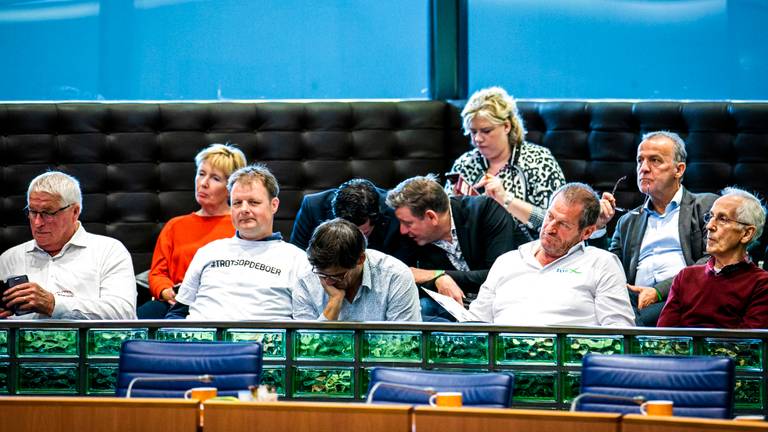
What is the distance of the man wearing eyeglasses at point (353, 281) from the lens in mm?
4613

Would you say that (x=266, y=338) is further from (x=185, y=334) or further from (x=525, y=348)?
(x=525, y=348)

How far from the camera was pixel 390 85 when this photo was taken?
23.4 ft

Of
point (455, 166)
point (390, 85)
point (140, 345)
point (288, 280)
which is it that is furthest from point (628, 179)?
point (140, 345)

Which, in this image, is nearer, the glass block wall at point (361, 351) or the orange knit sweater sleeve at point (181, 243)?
the glass block wall at point (361, 351)

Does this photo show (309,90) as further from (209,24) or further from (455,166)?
(455,166)

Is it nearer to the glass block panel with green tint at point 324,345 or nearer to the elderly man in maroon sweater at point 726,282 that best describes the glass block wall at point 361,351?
the glass block panel with green tint at point 324,345

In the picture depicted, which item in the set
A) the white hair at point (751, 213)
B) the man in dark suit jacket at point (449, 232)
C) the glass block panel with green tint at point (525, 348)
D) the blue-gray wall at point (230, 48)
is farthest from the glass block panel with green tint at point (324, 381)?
the blue-gray wall at point (230, 48)

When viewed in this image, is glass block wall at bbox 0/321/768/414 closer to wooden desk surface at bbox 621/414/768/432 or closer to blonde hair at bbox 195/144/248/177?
wooden desk surface at bbox 621/414/768/432

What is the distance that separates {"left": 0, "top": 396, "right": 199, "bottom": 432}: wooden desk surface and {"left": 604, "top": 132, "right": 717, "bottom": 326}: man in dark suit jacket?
9.41 ft

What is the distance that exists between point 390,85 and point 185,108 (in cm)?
125

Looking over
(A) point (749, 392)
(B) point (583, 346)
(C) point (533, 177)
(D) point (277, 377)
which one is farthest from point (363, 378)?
(C) point (533, 177)

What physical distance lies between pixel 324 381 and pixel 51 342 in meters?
1.11

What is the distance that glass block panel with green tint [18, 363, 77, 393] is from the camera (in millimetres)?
4684

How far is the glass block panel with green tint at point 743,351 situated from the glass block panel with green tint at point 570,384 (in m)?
0.50
